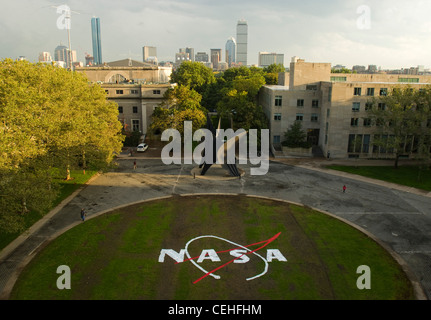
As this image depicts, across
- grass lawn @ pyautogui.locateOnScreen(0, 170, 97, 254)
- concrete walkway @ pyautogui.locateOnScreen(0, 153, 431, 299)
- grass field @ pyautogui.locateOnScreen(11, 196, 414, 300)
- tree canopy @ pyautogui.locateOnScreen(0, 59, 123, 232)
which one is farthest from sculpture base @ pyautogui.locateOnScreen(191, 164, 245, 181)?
grass lawn @ pyautogui.locateOnScreen(0, 170, 97, 254)

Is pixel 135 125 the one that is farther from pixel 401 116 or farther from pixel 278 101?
pixel 401 116

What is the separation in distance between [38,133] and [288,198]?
30.8m

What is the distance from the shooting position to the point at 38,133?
3400 centimetres

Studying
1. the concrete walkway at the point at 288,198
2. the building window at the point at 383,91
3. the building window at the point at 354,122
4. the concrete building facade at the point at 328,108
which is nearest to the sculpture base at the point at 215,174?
the concrete walkway at the point at 288,198

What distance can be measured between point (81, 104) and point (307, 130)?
48.1 meters

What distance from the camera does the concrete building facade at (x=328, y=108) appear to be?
64000mm

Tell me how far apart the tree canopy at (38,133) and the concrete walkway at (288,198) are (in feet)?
11.4

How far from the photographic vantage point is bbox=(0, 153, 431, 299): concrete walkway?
29.9 meters

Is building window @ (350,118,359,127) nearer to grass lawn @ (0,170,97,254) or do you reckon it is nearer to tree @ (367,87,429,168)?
tree @ (367,87,429,168)

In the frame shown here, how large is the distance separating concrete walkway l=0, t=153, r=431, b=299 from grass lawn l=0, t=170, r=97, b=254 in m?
0.98

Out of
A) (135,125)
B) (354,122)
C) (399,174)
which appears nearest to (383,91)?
(354,122)

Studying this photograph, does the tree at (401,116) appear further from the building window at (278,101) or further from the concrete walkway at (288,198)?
the building window at (278,101)
